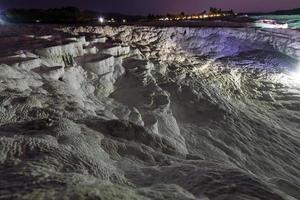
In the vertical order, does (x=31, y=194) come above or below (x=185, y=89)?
above

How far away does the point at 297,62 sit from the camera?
16.9m

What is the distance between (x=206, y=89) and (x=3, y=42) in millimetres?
6610

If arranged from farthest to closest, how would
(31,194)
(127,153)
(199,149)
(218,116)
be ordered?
(218,116)
(199,149)
(127,153)
(31,194)

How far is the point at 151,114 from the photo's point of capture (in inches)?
361

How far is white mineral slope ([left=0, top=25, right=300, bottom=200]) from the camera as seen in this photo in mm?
3752

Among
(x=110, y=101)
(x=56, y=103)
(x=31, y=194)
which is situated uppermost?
(x=31, y=194)

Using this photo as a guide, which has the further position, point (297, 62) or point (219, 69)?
point (297, 62)

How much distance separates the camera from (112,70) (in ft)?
36.9

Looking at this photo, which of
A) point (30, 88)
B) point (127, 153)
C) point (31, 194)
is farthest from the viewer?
point (30, 88)

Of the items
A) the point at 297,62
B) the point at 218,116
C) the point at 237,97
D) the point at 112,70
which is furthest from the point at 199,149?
the point at 297,62

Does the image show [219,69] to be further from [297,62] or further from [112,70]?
[112,70]

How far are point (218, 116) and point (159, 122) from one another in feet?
8.02

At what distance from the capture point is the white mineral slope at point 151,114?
12.3ft

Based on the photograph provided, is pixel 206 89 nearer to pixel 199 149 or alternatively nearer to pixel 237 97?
pixel 237 97
